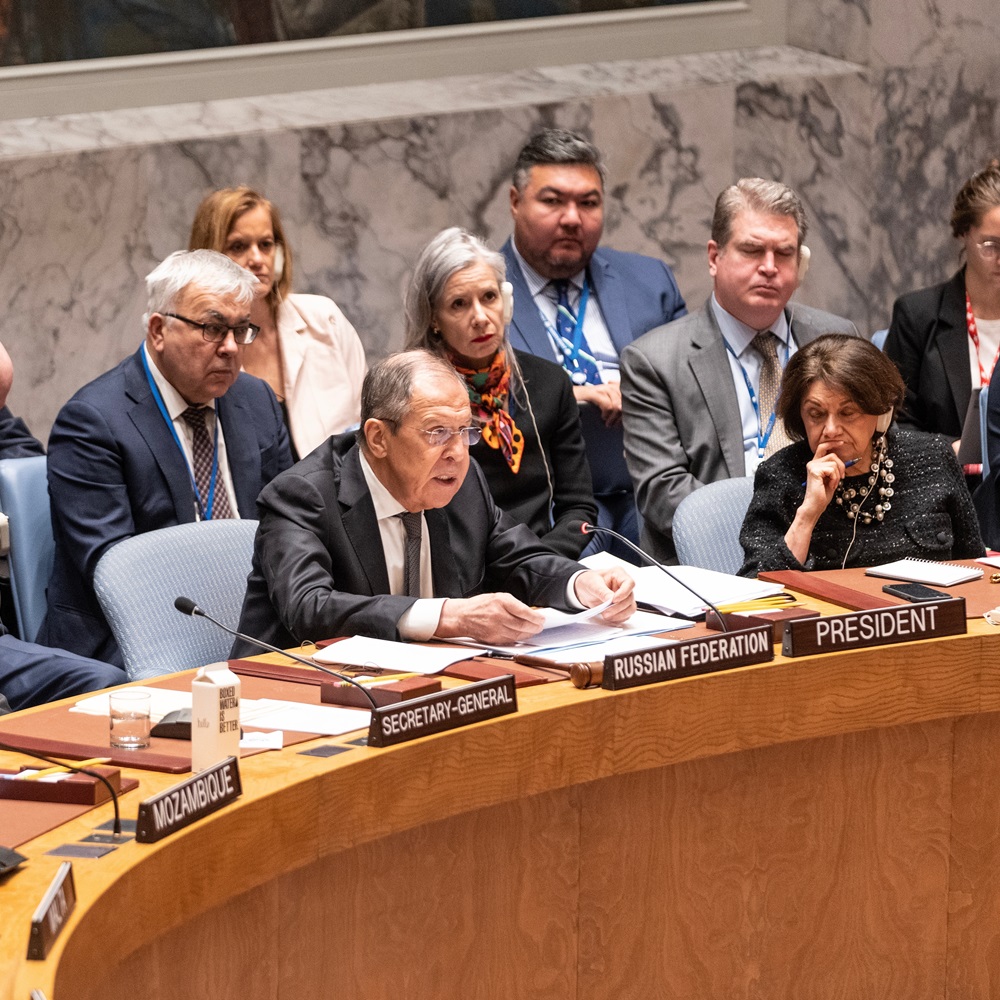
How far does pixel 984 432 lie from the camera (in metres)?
4.41

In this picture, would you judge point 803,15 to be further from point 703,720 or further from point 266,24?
point 703,720

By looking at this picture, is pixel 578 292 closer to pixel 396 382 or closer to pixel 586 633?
pixel 396 382

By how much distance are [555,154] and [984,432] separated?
1403mm

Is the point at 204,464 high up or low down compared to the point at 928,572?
up

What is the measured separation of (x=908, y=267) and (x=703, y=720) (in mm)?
3628

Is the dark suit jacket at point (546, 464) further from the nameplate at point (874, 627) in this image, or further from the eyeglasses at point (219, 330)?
the nameplate at point (874, 627)

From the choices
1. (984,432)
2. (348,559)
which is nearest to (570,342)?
(984,432)

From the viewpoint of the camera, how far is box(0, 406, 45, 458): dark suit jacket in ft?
13.8

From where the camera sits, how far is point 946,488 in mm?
3576

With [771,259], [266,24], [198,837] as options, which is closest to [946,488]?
[771,259]

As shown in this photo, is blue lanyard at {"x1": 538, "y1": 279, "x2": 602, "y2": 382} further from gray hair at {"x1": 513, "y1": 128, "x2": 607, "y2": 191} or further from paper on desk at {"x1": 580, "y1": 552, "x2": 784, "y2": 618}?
paper on desk at {"x1": 580, "y1": 552, "x2": 784, "y2": 618}

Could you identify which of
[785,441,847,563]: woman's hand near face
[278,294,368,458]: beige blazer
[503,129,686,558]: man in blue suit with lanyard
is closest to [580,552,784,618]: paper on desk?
[785,441,847,563]: woman's hand near face

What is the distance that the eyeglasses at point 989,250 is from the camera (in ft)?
14.9

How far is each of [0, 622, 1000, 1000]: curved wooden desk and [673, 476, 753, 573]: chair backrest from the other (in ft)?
2.78
